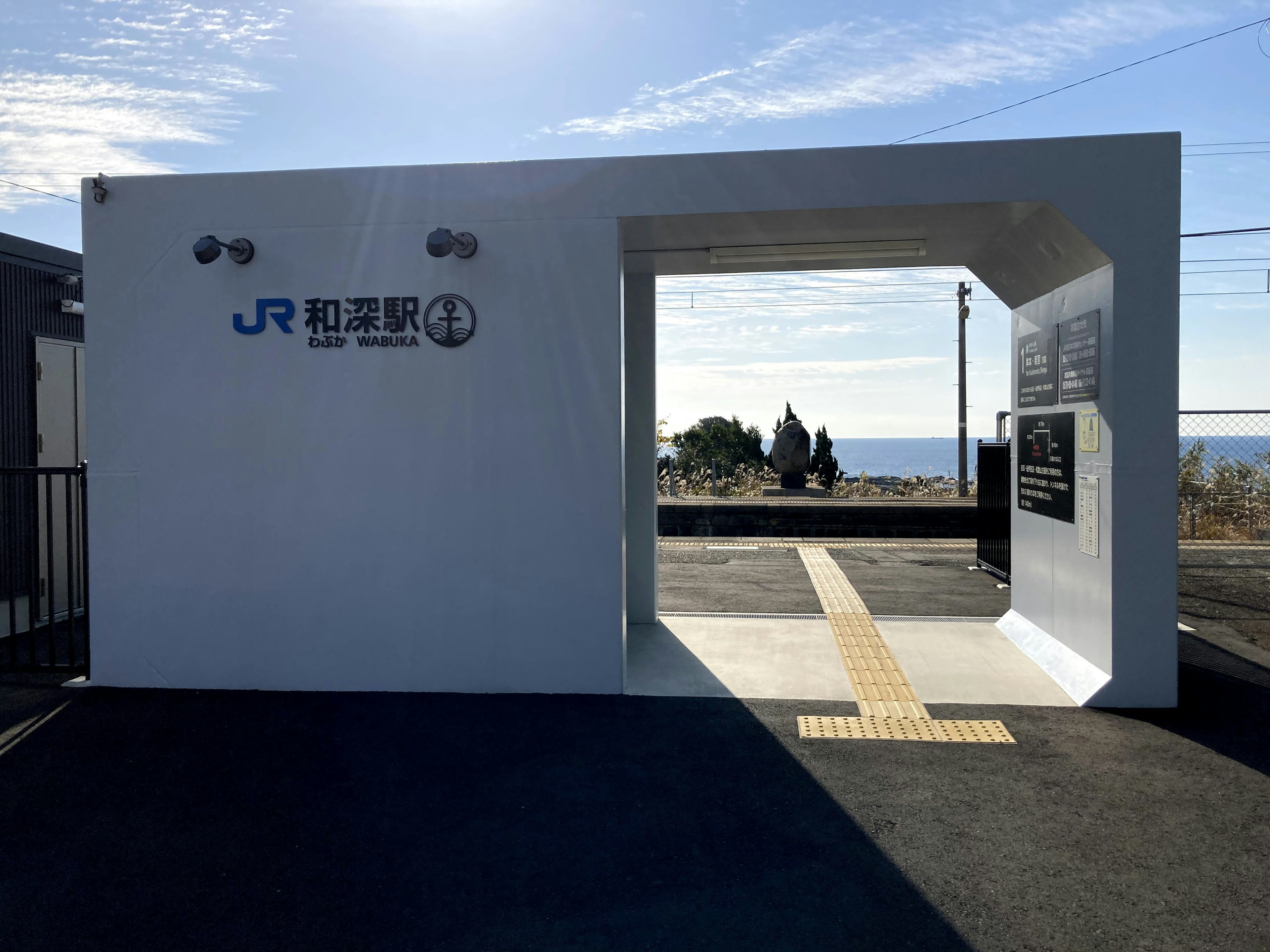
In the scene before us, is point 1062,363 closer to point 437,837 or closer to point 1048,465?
point 1048,465

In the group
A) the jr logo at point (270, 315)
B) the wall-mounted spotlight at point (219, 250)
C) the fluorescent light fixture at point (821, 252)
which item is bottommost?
the jr logo at point (270, 315)

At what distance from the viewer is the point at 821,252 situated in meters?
6.43

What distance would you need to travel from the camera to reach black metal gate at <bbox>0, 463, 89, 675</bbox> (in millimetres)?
6195

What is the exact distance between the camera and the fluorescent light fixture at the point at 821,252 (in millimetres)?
6285

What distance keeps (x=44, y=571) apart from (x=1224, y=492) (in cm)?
1472

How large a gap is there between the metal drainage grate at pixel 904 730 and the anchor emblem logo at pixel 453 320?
3158 millimetres

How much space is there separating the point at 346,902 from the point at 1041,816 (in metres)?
2.92

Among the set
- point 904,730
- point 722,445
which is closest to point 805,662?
point 904,730

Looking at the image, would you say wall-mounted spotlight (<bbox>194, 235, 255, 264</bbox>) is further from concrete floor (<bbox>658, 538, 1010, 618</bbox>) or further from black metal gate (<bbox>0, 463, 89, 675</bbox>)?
concrete floor (<bbox>658, 538, 1010, 618</bbox>)

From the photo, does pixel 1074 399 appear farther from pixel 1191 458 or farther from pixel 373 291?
pixel 1191 458

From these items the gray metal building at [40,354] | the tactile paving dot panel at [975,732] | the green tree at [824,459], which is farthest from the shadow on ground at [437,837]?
the green tree at [824,459]

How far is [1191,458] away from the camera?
15234mm

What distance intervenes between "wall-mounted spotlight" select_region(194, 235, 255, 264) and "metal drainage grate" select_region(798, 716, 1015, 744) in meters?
4.56

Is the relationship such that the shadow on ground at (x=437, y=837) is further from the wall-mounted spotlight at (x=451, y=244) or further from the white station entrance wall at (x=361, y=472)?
the wall-mounted spotlight at (x=451, y=244)
